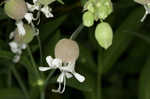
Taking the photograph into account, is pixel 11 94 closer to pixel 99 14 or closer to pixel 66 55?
pixel 66 55

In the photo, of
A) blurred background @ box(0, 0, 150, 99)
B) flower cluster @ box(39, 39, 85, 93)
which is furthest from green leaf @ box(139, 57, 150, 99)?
flower cluster @ box(39, 39, 85, 93)

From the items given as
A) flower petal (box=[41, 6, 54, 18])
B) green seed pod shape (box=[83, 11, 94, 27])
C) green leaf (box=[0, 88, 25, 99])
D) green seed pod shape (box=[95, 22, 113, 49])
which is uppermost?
flower petal (box=[41, 6, 54, 18])

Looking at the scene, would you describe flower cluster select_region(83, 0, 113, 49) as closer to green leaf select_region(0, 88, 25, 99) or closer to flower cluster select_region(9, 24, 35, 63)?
flower cluster select_region(9, 24, 35, 63)

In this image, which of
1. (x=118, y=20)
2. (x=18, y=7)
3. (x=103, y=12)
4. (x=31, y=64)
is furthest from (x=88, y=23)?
(x=118, y=20)

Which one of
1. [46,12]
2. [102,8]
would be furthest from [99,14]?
[46,12]

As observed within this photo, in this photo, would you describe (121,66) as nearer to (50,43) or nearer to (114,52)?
(114,52)

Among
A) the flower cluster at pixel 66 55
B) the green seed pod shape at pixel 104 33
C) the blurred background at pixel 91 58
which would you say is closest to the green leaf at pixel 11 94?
the blurred background at pixel 91 58

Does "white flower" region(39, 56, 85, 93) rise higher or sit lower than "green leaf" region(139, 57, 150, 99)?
higher
